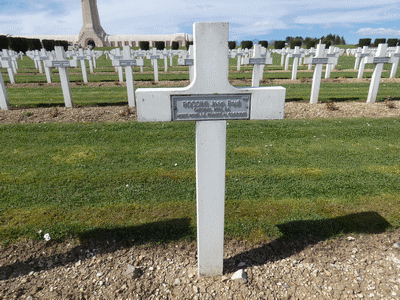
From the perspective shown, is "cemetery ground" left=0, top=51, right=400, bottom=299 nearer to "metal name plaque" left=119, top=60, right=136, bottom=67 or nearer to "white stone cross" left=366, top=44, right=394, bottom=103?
"white stone cross" left=366, top=44, right=394, bottom=103

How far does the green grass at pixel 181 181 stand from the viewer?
11.7 ft

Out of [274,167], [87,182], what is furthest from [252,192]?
[87,182]

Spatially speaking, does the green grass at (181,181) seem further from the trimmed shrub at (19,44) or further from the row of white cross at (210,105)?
the trimmed shrub at (19,44)

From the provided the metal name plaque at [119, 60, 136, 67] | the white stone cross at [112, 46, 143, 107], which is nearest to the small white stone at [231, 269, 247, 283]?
the white stone cross at [112, 46, 143, 107]

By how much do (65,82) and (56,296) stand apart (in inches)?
354

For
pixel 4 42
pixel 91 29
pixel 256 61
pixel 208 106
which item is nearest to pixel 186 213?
pixel 208 106

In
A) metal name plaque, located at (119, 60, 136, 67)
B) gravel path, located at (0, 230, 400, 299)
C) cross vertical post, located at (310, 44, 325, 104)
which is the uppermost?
metal name plaque, located at (119, 60, 136, 67)

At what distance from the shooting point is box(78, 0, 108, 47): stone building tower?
64000 mm

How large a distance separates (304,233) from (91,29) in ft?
242

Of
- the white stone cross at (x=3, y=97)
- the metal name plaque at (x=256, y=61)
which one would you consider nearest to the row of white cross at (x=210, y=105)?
the white stone cross at (x=3, y=97)

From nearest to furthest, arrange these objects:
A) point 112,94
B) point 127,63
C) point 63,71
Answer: point 63,71 → point 127,63 → point 112,94

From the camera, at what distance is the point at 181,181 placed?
472 centimetres

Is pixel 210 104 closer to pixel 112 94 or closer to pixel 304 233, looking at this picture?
pixel 304 233

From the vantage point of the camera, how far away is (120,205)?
4.04 meters
